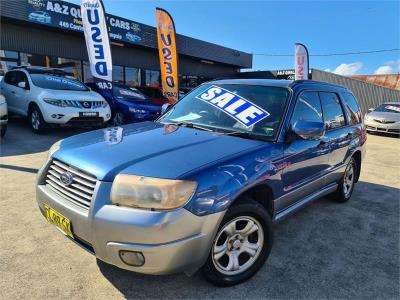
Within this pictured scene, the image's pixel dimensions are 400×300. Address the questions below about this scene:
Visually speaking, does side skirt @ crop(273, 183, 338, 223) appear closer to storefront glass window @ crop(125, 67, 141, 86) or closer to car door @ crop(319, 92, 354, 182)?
car door @ crop(319, 92, 354, 182)

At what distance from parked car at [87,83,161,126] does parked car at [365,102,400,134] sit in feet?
29.9

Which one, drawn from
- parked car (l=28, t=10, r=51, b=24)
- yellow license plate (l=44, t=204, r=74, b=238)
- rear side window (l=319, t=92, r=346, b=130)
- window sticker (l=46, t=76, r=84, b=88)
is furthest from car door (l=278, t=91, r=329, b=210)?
parked car (l=28, t=10, r=51, b=24)

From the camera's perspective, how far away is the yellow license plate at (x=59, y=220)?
8.19 ft

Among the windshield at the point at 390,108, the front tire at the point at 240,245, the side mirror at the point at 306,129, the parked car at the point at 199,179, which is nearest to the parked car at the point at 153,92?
the windshield at the point at 390,108

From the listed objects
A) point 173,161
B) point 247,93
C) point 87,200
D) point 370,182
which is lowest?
point 370,182

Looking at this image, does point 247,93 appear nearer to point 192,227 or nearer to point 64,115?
point 192,227

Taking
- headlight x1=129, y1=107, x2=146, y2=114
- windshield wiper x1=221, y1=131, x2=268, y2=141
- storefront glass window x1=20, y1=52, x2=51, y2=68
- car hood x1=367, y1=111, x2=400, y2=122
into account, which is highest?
storefront glass window x1=20, y1=52, x2=51, y2=68

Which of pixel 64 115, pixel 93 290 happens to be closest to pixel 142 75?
pixel 64 115

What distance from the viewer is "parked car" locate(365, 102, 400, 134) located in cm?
1370

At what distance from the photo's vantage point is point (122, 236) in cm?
219

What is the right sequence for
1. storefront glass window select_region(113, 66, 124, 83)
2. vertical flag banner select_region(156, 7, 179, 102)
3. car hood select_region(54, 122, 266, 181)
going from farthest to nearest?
1. storefront glass window select_region(113, 66, 124, 83)
2. vertical flag banner select_region(156, 7, 179, 102)
3. car hood select_region(54, 122, 266, 181)

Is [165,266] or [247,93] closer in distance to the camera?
[165,266]

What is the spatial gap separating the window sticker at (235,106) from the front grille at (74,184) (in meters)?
1.59

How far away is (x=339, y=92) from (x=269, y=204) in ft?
7.91
